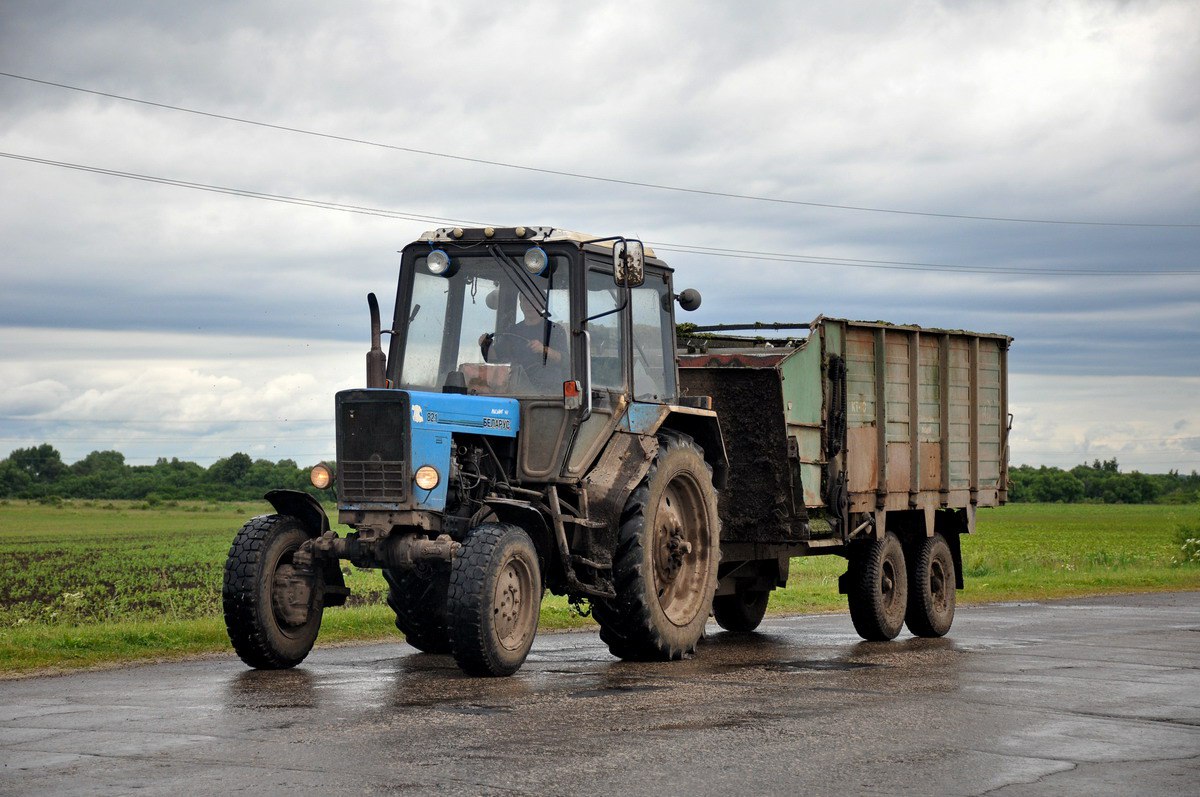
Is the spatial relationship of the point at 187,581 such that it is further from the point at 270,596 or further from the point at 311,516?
the point at 270,596

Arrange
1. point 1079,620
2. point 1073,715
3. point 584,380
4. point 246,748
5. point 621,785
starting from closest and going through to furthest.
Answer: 1. point 621,785
2. point 246,748
3. point 1073,715
4. point 584,380
5. point 1079,620

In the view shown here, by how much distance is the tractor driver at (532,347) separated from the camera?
39.1 ft

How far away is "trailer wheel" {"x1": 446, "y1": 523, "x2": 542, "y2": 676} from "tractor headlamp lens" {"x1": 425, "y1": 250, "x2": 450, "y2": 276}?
2.41m

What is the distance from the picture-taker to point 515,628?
11.0 metres

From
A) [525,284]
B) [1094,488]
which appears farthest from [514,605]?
[1094,488]

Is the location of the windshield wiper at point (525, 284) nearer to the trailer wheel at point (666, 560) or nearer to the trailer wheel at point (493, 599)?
the trailer wheel at point (666, 560)

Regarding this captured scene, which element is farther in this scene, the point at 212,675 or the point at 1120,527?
the point at 1120,527

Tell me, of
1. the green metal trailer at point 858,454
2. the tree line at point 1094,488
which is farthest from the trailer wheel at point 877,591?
the tree line at point 1094,488

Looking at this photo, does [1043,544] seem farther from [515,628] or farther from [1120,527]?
[515,628]

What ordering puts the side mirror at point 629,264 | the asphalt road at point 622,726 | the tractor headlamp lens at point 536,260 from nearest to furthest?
the asphalt road at point 622,726 → the side mirror at point 629,264 → the tractor headlamp lens at point 536,260

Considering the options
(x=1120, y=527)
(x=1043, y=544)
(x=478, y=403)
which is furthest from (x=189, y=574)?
(x=1120, y=527)

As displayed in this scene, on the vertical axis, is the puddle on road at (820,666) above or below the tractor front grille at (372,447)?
below

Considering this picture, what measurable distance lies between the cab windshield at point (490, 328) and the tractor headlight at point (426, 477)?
111 cm

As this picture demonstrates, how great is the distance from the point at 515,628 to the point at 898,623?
613 cm
